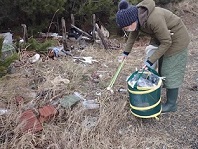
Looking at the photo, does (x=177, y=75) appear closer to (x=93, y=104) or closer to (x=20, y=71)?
(x=93, y=104)

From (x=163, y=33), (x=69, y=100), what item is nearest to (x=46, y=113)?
(x=69, y=100)

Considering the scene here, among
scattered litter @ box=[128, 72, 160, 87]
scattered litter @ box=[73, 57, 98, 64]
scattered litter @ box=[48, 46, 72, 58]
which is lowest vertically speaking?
scattered litter @ box=[73, 57, 98, 64]

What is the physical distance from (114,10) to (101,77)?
2836 mm

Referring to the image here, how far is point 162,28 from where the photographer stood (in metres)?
2.80

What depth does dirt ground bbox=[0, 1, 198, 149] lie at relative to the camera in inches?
112

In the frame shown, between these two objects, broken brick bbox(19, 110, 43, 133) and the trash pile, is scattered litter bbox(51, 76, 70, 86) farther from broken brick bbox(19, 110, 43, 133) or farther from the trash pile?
the trash pile

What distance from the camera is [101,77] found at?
4.13 meters

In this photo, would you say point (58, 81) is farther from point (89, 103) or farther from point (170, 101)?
point (170, 101)

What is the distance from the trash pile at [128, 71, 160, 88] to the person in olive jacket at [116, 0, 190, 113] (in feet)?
0.50

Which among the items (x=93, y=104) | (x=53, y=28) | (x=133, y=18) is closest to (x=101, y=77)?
(x=93, y=104)

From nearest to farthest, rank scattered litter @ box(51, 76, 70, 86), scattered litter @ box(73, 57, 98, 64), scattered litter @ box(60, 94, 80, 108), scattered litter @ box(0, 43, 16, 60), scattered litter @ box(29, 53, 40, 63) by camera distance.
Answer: scattered litter @ box(60, 94, 80, 108) → scattered litter @ box(51, 76, 70, 86) → scattered litter @ box(0, 43, 16, 60) → scattered litter @ box(29, 53, 40, 63) → scattered litter @ box(73, 57, 98, 64)

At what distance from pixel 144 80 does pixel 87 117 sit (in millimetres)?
719

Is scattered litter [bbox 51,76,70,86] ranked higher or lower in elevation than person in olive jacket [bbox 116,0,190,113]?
lower

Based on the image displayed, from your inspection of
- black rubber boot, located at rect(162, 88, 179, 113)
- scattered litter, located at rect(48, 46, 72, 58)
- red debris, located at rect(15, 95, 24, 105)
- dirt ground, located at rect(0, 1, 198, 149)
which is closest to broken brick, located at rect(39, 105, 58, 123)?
dirt ground, located at rect(0, 1, 198, 149)
